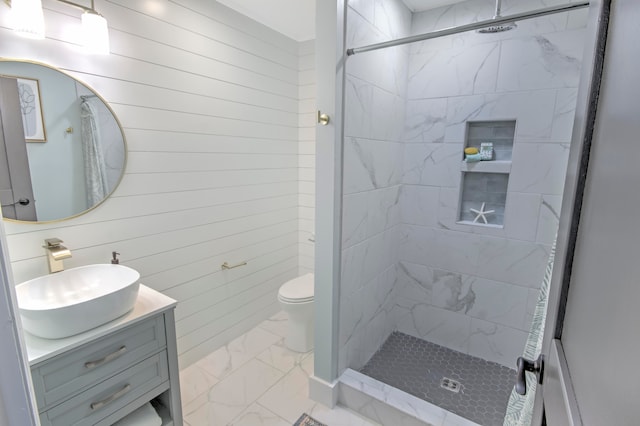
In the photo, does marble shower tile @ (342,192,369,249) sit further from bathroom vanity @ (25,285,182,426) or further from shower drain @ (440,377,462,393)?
shower drain @ (440,377,462,393)

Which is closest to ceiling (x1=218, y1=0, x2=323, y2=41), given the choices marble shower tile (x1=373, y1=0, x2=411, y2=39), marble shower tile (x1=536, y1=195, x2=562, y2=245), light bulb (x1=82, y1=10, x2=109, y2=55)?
marble shower tile (x1=373, y1=0, x2=411, y2=39)

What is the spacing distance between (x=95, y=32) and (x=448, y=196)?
7.72ft

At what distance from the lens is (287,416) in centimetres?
192

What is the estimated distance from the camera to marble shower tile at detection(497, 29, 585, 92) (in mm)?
1870

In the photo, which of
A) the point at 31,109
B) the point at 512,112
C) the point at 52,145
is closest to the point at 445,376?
the point at 512,112

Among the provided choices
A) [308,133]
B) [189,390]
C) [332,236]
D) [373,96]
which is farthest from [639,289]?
[308,133]

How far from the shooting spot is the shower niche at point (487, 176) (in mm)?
2193

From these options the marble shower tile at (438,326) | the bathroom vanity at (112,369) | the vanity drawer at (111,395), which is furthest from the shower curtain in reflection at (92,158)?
the marble shower tile at (438,326)

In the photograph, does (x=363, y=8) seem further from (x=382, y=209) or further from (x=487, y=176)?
(x=487, y=176)

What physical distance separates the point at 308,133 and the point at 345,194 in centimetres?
135

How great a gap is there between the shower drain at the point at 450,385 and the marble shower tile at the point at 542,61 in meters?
1.99

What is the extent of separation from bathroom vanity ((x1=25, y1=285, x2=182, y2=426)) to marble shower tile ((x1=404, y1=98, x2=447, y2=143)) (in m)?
2.03

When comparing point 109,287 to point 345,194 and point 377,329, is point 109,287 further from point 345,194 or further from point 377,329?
point 377,329

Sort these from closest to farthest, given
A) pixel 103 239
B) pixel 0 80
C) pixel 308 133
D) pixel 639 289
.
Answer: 1. pixel 639 289
2. pixel 0 80
3. pixel 103 239
4. pixel 308 133
